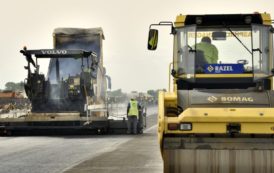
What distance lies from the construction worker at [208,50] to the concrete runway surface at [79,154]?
2.60 meters

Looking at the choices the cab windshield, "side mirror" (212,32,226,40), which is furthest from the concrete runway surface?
"side mirror" (212,32,226,40)

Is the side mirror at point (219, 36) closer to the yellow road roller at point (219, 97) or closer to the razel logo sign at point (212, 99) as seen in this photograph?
the yellow road roller at point (219, 97)

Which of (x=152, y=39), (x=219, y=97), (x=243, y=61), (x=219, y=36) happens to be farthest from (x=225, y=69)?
(x=152, y=39)

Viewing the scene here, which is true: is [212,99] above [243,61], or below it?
below

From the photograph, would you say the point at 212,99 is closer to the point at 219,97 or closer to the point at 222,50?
the point at 219,97

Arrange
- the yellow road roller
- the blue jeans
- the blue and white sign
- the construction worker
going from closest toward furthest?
the yellow road roller, the blue and white sign, the construction worker, the blue jeans

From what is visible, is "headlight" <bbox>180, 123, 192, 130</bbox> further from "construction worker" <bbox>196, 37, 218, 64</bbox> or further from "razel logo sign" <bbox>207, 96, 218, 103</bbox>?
"construction worker" <bbox>196, 37, 218, 64</bbox>

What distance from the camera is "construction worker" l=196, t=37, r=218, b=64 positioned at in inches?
394

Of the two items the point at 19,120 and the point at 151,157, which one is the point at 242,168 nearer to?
the point at 151,157

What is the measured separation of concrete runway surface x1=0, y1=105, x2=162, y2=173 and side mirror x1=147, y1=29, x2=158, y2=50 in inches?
106

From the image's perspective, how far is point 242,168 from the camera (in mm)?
8500

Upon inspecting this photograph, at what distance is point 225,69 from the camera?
9.89m

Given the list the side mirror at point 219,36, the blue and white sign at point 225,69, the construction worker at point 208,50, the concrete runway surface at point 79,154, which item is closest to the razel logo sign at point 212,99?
the blue and white sign at point 225,69

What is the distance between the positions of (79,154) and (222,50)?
6165 millimetres
